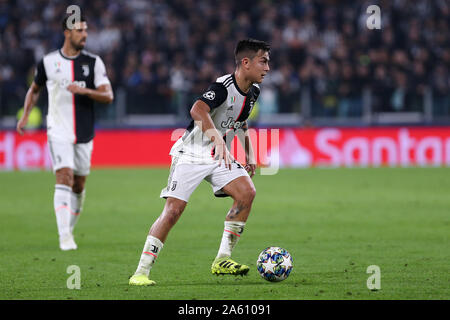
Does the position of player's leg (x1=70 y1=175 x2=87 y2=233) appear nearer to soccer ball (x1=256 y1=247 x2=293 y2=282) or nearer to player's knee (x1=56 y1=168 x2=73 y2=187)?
player's knee (x1=56 y1=168 x2=73 y2=187)

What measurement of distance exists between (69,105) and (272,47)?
1563cm

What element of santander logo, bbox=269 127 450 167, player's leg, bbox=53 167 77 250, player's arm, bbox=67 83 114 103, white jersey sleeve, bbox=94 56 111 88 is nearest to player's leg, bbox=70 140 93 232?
player's leg, bbox=53 167 77 250

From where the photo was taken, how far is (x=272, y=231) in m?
10.5

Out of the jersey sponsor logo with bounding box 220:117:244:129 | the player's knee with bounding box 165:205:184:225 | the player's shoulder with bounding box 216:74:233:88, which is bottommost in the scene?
the player's knee with bounding box 165:205:184:225

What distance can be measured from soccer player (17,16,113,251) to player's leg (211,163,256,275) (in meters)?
2.57

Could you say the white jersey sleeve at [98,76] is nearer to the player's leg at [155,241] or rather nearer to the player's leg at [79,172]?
the player's leg at [79,172]

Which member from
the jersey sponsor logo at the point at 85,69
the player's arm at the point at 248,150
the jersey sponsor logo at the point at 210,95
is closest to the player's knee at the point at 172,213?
the jersey sponsor logo at the point at 210,95

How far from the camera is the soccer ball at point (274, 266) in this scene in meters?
6.78

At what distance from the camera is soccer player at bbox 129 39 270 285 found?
22.5 ft

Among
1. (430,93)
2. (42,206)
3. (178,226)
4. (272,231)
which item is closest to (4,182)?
(42,206)

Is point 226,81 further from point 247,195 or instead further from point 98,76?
point 98,76

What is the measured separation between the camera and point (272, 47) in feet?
80.5

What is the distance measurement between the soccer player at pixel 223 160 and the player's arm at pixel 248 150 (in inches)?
10.1

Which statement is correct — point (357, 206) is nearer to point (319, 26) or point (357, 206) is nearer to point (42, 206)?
point (42, 206)
